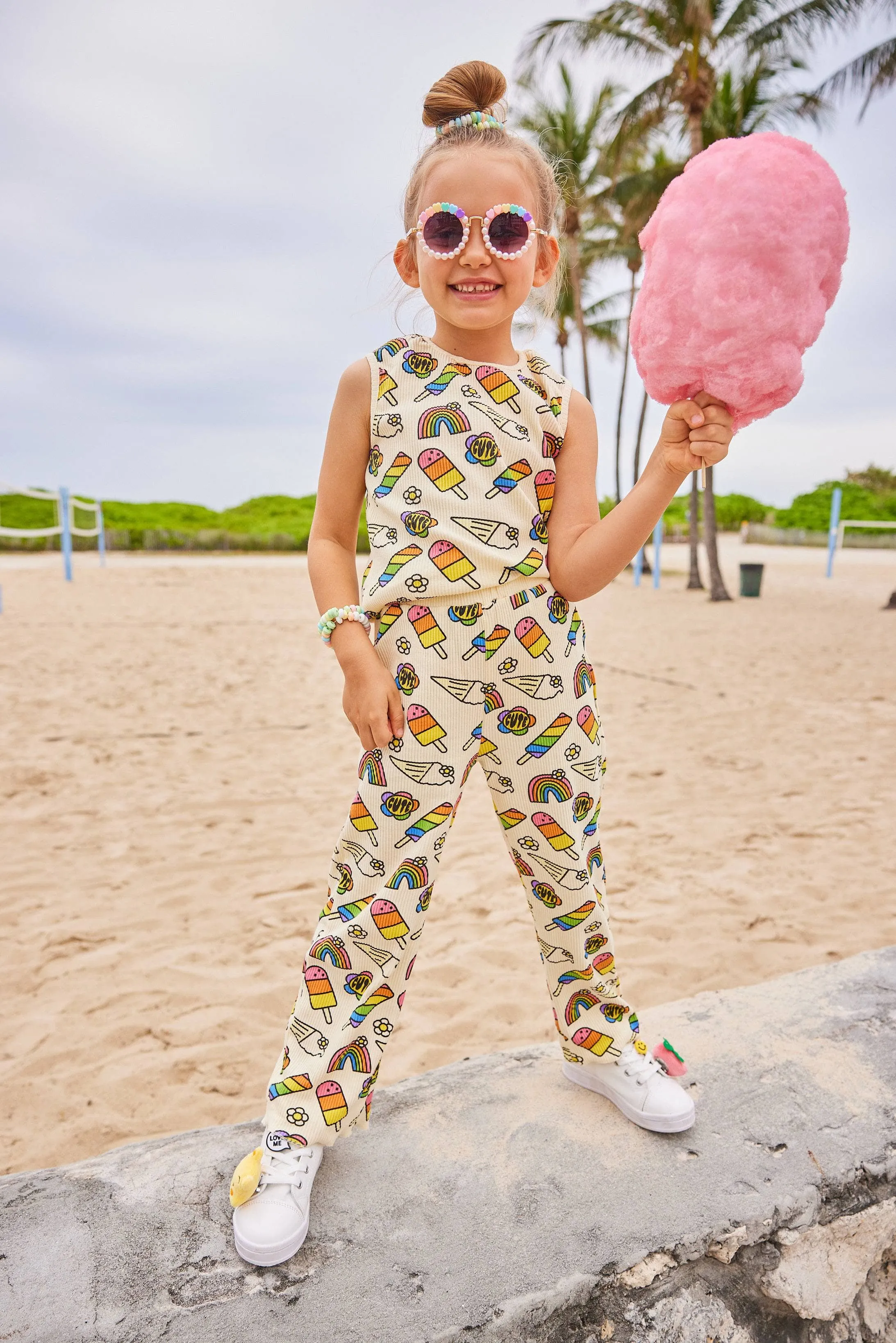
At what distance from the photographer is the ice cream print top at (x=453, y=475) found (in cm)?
133

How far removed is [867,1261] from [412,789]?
3.78 feet

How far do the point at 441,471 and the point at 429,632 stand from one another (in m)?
0.26

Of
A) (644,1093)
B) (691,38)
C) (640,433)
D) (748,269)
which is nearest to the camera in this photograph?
(748,269)

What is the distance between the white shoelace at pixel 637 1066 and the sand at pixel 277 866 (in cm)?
77

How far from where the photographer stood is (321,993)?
138 centimetres

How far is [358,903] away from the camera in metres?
1.36

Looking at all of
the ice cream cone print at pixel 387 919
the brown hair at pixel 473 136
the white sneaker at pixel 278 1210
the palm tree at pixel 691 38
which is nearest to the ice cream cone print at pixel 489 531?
the brown hair at pixel 473 136

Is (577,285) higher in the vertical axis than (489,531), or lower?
higher

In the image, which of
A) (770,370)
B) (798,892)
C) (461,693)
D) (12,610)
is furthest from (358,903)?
(12,610)

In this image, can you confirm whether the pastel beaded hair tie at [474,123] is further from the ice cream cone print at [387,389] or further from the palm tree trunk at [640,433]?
the palm tree trunk at [640,433]

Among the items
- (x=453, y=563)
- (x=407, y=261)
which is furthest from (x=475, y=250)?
(x=453, y=563)

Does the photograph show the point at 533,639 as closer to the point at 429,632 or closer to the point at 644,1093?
the point at 429,632

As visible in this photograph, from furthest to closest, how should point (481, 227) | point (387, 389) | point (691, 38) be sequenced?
point (691, 38)
point (387, 389)
point (481, 227)

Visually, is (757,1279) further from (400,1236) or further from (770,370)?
(770,370)
